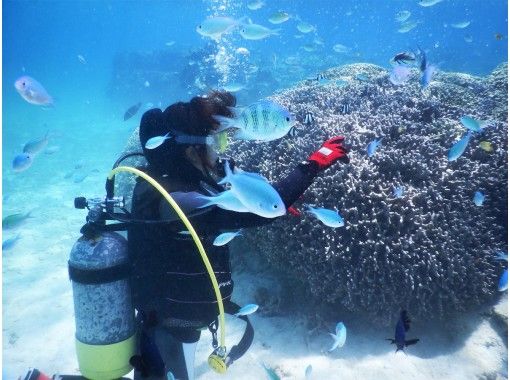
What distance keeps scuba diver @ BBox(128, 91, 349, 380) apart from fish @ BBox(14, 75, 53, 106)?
4.62m

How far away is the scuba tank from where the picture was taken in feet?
8.24

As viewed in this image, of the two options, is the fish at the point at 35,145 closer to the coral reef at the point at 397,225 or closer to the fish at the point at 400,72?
the coral reef at the point at 397,225

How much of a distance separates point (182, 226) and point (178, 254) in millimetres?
375

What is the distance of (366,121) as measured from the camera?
571cm

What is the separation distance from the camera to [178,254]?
2502mm

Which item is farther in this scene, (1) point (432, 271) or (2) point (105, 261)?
(1) point (432, 271)

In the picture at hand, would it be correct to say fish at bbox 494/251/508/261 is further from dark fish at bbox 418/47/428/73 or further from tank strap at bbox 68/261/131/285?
tank strap at bbox 68/261/131/285

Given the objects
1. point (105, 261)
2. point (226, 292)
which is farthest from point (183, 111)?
point (226, 292)

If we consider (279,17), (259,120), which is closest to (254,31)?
(279,17)

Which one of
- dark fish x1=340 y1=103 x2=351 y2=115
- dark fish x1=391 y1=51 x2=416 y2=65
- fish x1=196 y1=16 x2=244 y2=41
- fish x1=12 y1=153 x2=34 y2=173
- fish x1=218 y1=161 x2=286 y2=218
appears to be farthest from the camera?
fish x1=196 y1=16 x2=244 y2=41

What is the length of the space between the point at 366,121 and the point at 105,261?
188 inches

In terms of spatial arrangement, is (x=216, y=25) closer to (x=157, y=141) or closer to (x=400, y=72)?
(x=400, y=72)

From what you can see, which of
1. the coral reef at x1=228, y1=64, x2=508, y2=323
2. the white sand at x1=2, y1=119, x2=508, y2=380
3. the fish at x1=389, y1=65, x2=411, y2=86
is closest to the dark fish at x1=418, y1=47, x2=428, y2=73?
the fish at x1=389, y1=65, x2=411, y2=86

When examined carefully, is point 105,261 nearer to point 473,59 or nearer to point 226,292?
point 226,292
